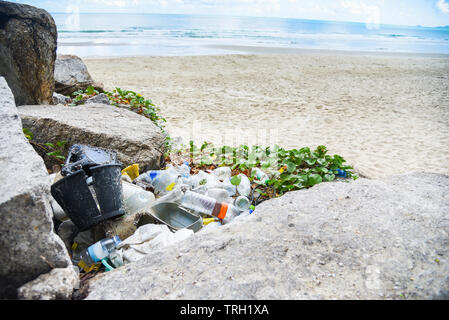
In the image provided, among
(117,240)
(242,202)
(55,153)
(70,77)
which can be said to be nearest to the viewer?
(117,240)

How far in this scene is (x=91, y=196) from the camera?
1958 millimetres

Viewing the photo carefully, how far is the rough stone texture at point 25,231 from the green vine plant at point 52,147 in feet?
4.65

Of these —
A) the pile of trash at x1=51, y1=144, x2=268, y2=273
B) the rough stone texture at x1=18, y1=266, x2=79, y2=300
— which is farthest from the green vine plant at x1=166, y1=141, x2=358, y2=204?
the rough stone texture at x1=18, y1=266, x2=79, y2=300

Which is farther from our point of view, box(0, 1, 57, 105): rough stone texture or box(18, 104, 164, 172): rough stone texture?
box(0, 1, 57, 105): rough stone texture

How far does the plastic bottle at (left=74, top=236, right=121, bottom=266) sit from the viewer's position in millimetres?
1923

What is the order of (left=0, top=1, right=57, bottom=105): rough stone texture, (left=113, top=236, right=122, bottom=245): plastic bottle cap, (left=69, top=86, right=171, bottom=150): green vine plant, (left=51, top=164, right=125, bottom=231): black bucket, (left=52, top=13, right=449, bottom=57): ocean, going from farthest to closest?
(left=52, top=13, right=449, bottom=57): ocean, (left=69, top=86, right=171, bottom=150): green vine plant, (left=0, top=1, right=57, bottom=105): rough stone texture, (left=113, top=236, right=122, bottom=245): plastic bottle cap, (left=51, top=164, right=125, bottom=231): black bucket

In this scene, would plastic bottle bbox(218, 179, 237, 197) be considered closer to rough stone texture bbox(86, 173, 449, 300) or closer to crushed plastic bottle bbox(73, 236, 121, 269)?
rough stone texture bbox(86, 173, 449, 300)

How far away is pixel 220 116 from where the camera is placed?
6582mm

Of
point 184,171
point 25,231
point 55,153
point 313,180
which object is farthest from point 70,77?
point 25,231

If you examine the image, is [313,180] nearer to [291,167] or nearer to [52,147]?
[291,167]

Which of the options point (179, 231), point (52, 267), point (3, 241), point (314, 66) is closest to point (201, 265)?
point (179, 231)

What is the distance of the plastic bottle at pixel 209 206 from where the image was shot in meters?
2.56

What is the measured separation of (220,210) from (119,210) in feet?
2.72

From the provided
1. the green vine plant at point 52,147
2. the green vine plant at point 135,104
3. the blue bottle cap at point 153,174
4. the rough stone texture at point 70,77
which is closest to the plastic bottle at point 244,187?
the blue bottle cap at point 153,174
